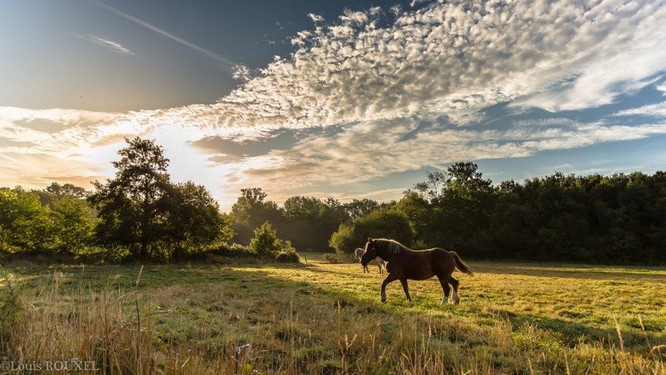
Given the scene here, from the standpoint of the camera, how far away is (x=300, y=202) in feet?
370

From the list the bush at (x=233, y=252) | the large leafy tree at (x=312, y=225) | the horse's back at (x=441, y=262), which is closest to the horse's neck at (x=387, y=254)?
the horse's back at (x=441, y=262)

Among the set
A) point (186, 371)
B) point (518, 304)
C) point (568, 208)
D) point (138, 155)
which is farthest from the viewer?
point (568, 208)

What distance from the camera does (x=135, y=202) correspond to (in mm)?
36594

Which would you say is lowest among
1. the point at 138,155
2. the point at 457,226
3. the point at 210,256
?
the point at 210,256

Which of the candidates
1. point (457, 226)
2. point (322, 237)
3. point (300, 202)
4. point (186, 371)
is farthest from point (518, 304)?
point (300, 202)

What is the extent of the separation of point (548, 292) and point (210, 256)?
1309 inches

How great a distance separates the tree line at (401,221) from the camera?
34.7m

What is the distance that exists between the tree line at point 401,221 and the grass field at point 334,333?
2627cm

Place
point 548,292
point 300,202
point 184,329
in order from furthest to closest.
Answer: point 300,202, point 548,292, point 184,329

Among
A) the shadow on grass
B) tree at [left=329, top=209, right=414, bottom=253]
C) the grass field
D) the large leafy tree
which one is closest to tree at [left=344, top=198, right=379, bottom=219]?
the large leafy tree

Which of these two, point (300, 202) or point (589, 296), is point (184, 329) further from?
point (300, 202)

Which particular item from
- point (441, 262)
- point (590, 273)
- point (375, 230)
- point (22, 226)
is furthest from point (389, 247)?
point (375, 230)

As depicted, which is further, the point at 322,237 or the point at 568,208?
the point at 322,237

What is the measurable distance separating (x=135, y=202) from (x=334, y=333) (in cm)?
3654
